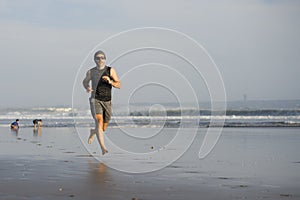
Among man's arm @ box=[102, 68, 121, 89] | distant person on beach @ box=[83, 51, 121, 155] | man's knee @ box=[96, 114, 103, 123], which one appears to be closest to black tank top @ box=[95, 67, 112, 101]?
distant person on beach @ box=[83, 51, 121, 155]

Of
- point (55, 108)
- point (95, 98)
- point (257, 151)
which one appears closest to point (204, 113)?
point (55, 108)

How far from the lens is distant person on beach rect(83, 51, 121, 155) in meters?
10.8

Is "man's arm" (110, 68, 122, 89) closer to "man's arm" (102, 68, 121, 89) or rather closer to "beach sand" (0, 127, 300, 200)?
"man's arm" (102, 68, 121, 89)

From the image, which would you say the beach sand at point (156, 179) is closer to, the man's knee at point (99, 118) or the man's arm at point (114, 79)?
the man's knee at point (99, 118)

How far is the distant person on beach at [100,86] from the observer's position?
10789 millimetres

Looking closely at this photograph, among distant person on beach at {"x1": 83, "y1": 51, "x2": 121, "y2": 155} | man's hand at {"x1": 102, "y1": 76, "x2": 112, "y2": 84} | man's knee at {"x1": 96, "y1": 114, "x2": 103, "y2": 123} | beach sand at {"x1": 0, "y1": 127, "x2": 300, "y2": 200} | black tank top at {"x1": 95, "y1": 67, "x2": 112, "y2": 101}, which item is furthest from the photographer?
man's knee at {"x1": 96, "y1": 114, "x2": 103, "y2": 123}

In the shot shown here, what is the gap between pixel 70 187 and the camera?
302 inches

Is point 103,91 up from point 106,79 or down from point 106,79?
down

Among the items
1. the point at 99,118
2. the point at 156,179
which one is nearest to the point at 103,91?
the point at 99,118

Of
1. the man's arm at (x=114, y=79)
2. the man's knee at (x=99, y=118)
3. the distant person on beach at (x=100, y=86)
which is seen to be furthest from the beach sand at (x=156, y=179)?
the man's arm at (x=114, y=79)

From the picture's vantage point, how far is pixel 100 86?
36.1 feet

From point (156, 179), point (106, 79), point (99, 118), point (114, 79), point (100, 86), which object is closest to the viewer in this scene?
point (156, 179)

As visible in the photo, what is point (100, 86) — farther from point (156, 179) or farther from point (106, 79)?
point (156, 179)

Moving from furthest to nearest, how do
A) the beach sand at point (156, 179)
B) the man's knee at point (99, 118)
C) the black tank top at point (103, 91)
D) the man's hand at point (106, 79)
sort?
the man's knee at point (99, 118)
the black tank top at point (103, 91)
the man's hand at point (106, 79)
the beach sand at point (156, 179)
